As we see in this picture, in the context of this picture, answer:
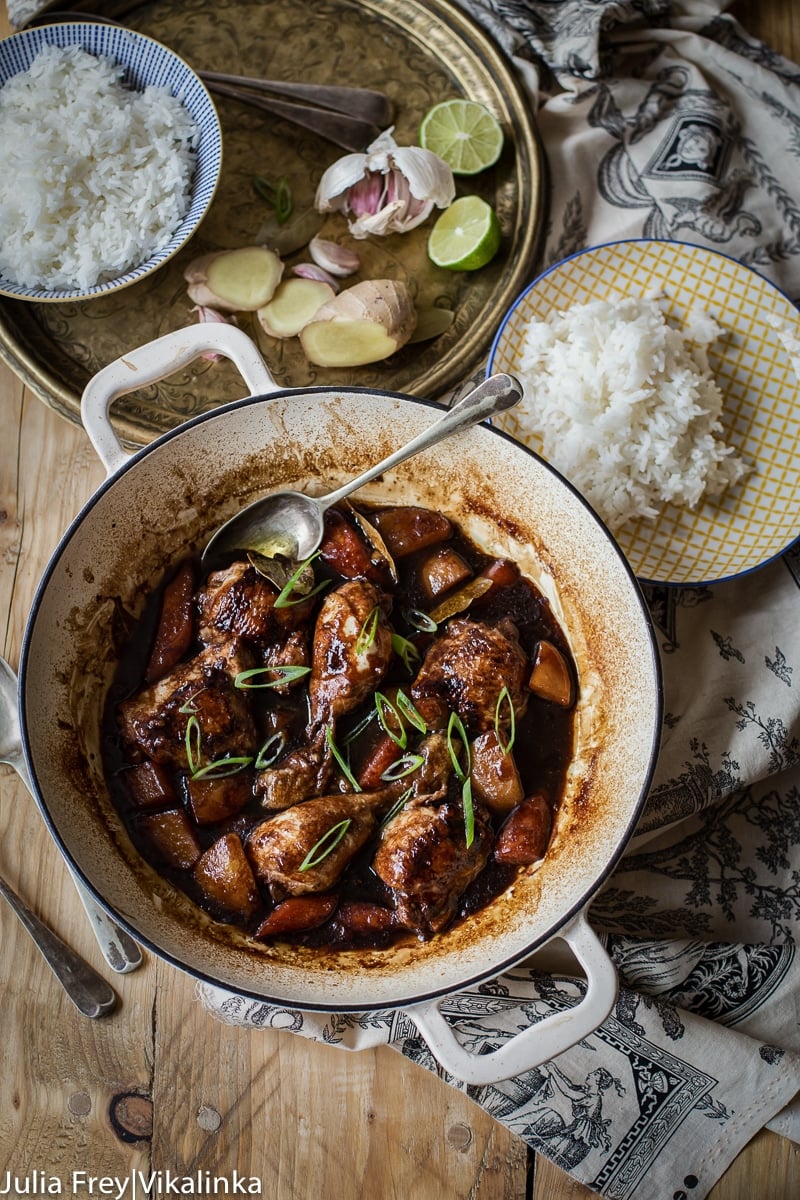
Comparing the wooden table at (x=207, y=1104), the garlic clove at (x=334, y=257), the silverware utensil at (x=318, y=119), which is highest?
the silverware utensil at (x=318, y=119)

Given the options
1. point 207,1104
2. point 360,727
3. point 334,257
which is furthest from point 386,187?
point 207,1104

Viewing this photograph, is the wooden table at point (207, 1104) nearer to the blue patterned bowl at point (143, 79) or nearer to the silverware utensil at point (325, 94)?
the blue patterned bowl at point (143, 79)

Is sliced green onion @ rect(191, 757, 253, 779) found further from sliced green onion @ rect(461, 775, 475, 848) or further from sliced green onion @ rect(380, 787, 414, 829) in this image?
sliced green onion @ rect(461, 775, 475, 848)

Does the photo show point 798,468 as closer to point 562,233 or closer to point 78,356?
point 562,233

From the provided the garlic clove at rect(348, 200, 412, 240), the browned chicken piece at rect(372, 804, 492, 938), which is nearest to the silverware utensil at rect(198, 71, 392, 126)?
the garlic clove at rect(348, 200, 412, 240)

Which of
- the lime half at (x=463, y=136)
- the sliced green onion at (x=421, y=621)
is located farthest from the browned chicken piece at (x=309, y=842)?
the lime half at (x=463, y=136)

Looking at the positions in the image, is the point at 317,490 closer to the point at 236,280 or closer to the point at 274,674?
the point at 274,674

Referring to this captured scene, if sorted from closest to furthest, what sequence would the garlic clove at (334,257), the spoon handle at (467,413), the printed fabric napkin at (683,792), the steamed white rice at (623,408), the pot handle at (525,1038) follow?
the pot handle at (525,1038), the spoon handle at (467,413), the printed fabric napkin at (683,792), the steamed white rice at (623,408), the garlic clove at (334,257)
